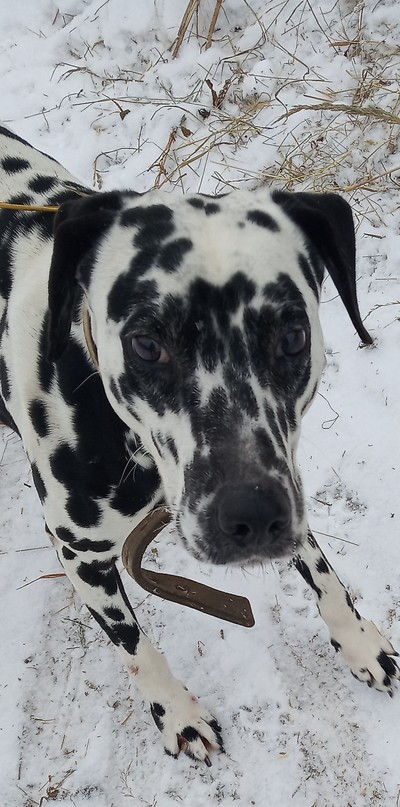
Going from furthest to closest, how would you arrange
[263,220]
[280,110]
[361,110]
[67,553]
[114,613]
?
1. [280,110]
2. [361,110]
3. [114,613]
4. [67,553]
5. [263,220]

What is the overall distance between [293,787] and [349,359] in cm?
216

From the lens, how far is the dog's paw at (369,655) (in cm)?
286

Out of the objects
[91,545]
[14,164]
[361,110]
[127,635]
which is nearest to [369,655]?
[127,635]

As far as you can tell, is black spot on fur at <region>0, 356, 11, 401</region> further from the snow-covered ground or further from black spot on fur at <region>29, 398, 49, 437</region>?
the snow-covered ground

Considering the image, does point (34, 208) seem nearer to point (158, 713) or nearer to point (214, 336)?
point (214, 336)

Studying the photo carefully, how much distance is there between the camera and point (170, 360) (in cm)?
191

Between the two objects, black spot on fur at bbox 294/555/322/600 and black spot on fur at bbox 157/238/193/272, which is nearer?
black spot on fur at bbox 157/238/193/272

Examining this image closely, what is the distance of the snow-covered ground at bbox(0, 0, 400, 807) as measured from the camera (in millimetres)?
2857

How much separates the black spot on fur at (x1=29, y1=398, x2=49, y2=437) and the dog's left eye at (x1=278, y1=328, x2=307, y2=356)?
0.92 meters

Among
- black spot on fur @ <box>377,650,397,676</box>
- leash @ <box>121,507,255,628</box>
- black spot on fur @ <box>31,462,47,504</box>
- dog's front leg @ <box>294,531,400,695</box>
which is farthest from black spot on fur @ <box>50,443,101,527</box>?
black spot on fur @ <box>377,650,397,676</box>

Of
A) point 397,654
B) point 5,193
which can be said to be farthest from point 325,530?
point 5,193

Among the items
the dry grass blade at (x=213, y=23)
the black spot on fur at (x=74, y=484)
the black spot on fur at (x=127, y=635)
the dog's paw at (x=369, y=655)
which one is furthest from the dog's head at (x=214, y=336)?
the dry grass blade at (x=213, y=23)

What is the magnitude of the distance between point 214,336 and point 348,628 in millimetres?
1647

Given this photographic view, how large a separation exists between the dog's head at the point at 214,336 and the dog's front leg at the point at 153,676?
2.97 feet
